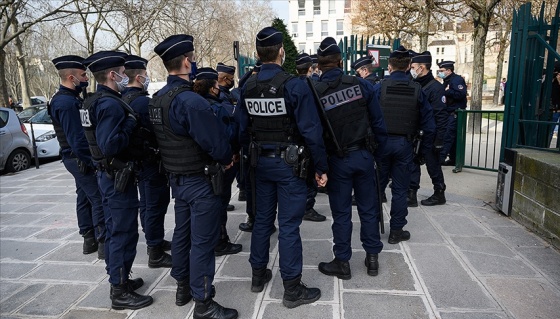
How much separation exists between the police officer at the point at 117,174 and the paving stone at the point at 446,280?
2.47 m

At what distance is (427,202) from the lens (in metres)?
5.58

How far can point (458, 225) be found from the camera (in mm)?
4773

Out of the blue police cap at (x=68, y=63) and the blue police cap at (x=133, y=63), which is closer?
the blue police cap at (x=133, y=63)

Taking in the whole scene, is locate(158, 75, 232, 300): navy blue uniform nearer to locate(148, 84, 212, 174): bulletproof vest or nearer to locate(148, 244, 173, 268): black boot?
locate(148, 84, 212, 174): bulletproof vest

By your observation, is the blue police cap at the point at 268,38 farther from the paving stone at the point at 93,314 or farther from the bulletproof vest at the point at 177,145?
the paving stone at the point at 93,314

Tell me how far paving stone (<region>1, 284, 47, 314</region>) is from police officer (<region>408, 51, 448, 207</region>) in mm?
4668

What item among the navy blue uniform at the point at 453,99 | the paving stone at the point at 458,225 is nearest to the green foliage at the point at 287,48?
the navy blue uniform at the point at 453,99

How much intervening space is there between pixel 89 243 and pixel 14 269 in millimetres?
740

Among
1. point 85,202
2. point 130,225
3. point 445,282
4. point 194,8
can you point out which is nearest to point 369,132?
point 445,282

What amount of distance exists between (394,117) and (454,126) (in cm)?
384

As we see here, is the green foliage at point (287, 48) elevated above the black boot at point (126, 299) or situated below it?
above

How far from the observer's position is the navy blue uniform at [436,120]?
5246 millimetres

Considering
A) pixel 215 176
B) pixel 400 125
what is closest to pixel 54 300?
pixel 215 176

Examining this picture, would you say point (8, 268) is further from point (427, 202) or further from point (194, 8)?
point (194, 8)
